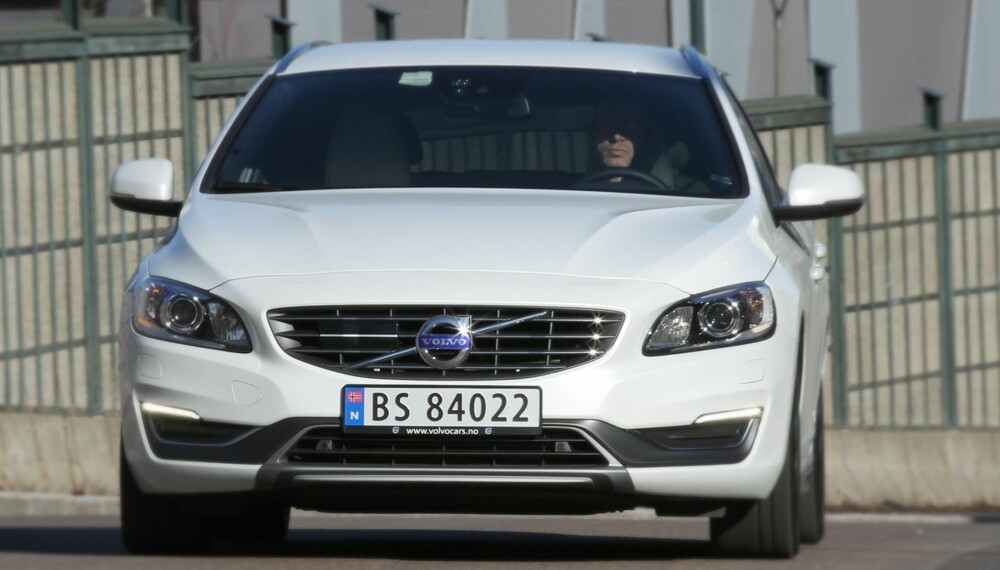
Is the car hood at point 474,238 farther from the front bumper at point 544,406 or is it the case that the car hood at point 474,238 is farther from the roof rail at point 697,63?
the roof rail at point 697,63

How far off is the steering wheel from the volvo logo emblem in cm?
116

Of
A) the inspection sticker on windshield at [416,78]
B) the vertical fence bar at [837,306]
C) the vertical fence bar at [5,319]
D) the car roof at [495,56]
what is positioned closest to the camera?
the inspection sticker on windshield at [416,78]

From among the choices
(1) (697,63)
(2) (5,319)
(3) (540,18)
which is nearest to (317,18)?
(3) (540,18)

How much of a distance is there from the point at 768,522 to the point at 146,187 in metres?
2.09

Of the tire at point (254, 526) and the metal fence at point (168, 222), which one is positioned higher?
the metal fence at point (168, 222)

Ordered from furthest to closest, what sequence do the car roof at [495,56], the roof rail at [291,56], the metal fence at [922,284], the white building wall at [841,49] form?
the white building wall at [841,49] < the metal fence at [922,284] < the roof rail at [291,56] < the car roof at [495,56]

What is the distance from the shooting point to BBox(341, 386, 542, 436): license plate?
20.3ft

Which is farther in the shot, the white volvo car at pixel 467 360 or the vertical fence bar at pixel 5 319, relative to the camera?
the vertical fence bar at pixel 5 319

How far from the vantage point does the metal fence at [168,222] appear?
12828 millimetres

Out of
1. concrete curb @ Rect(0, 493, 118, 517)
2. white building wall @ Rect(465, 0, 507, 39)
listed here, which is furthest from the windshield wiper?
white building wall @ Rect(465, 0, 507, 39)

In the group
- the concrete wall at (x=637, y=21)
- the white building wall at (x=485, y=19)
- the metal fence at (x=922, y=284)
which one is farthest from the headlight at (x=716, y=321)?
the concrete wall at (x=637, y=21)

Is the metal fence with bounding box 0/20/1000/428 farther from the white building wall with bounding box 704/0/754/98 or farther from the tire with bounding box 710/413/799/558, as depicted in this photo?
the tire with bounding box 710/413/799/558

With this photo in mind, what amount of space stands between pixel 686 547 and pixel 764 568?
93cm

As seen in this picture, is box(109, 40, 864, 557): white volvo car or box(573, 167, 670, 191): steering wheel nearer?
box(109, 40, 864, 557): white volvo car
